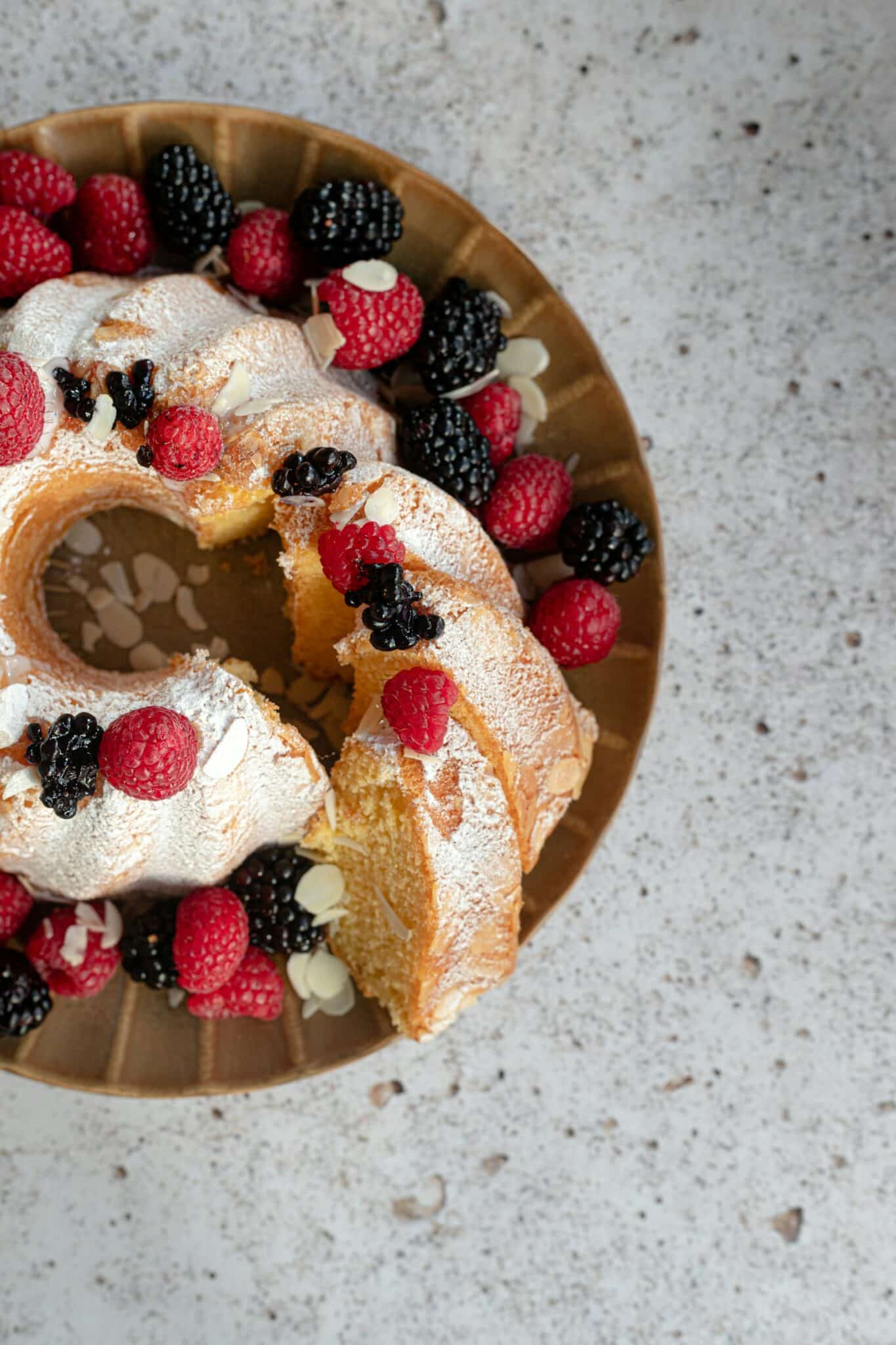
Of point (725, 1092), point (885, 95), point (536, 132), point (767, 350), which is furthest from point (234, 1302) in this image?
point (885, 95)

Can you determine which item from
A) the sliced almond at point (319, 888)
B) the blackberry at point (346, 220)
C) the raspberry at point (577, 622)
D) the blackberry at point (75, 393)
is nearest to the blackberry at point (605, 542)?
the raspberry at point (577, 622)

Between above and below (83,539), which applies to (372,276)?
above

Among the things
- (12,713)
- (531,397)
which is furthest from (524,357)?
(12,713)

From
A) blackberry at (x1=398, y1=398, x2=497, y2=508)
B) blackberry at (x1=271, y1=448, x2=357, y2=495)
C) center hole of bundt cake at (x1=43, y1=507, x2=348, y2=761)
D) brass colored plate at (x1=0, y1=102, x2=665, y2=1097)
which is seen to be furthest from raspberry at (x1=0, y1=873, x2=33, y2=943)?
blackberry at (x1=398, y1=398, x2=497, y2=508)

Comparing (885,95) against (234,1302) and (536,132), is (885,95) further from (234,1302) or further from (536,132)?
(234,1302)

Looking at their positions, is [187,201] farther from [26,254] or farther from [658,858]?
[658,858]
